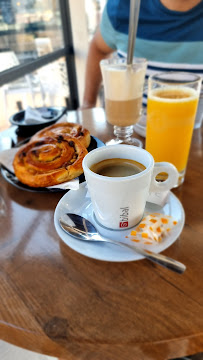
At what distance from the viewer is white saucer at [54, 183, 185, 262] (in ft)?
1.33

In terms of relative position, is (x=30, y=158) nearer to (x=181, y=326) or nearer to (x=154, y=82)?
(x=154, y=82)

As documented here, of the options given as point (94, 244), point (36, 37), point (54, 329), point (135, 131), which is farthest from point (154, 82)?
point (36, 37)

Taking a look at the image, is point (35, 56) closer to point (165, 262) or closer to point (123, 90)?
point (123, 90)

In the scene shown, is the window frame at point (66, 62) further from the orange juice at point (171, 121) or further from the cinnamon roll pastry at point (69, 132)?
the orange juice at point (171, 121)

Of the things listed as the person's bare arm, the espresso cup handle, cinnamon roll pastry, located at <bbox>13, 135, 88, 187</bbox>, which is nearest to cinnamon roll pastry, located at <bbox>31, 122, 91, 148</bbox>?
cinnamon roll pastry, located at <bbox>13, 135, 88, 187</bbox>

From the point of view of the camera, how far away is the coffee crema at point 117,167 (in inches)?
18.2

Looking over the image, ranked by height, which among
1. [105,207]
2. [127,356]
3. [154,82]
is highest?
[154,82]

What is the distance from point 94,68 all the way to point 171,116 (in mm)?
978

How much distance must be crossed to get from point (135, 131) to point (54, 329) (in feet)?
2.16

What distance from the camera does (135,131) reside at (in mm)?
877

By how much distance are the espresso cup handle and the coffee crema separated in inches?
1.2

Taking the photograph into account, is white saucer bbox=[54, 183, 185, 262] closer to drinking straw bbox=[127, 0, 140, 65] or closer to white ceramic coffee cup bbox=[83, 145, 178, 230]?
white ceramic coffee cup bbox=[83, 145, 178, 230]

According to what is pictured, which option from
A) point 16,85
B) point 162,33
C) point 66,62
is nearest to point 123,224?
point 162,33

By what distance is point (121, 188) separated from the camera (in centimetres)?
40
